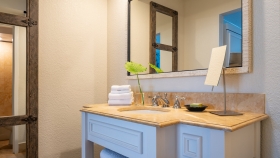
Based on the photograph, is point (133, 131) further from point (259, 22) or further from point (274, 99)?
point (259, 22)

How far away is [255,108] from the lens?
97cm

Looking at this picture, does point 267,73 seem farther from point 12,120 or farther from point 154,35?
point 12,120

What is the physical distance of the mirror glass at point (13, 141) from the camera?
140 centimetres

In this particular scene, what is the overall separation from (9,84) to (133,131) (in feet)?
3.69

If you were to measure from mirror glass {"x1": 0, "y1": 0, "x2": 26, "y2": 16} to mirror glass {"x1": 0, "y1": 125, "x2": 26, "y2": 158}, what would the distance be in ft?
2.92

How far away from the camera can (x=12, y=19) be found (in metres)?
1.44

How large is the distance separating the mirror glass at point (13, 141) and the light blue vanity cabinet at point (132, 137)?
616 mm

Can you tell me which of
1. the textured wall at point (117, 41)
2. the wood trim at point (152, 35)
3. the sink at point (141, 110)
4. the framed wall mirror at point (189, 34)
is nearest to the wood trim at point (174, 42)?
the framed wall mirror at point (189, 34)

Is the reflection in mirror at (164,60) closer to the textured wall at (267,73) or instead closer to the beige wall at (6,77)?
the textured wall at (267,73)

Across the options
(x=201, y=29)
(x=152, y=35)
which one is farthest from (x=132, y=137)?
(x=152, y=35)

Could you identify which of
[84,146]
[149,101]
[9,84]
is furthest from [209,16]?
[9,84]

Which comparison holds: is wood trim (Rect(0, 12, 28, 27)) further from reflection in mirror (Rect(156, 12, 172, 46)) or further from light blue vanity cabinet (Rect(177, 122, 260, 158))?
light blue vanity cabinet (Rect(177, 122, 260, 158))

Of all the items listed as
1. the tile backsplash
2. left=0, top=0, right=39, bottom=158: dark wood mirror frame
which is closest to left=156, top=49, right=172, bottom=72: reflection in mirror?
the tile backsplash

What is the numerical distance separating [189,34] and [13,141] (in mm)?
1570
